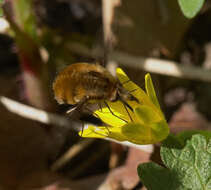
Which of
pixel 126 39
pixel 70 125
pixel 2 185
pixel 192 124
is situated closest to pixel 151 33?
pixel 126 39

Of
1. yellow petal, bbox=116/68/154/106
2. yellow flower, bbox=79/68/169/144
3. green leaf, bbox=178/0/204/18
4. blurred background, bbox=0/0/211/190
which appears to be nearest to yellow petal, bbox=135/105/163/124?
yellow flower, bbox=79/68/169/144

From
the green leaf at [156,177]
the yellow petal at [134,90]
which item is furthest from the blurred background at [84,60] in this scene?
the yellow petal at [134,90]

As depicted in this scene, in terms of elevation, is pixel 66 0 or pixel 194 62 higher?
pixel 66 0

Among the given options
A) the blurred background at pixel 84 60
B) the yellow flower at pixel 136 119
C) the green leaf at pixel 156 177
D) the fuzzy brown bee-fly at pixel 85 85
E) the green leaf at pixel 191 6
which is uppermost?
the green leaf at pixel 191 6

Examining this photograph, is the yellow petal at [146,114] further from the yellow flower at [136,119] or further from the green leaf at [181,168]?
the green leaf at [181,168]

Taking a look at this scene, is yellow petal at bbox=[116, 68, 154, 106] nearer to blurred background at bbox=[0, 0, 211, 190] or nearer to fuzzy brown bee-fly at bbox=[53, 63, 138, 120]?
fuzzy brown bee-fly at bbox=[53, 63, 138, 120]

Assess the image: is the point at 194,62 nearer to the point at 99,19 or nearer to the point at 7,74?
the point at 99,19

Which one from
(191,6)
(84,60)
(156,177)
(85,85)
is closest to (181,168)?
(156,177)
